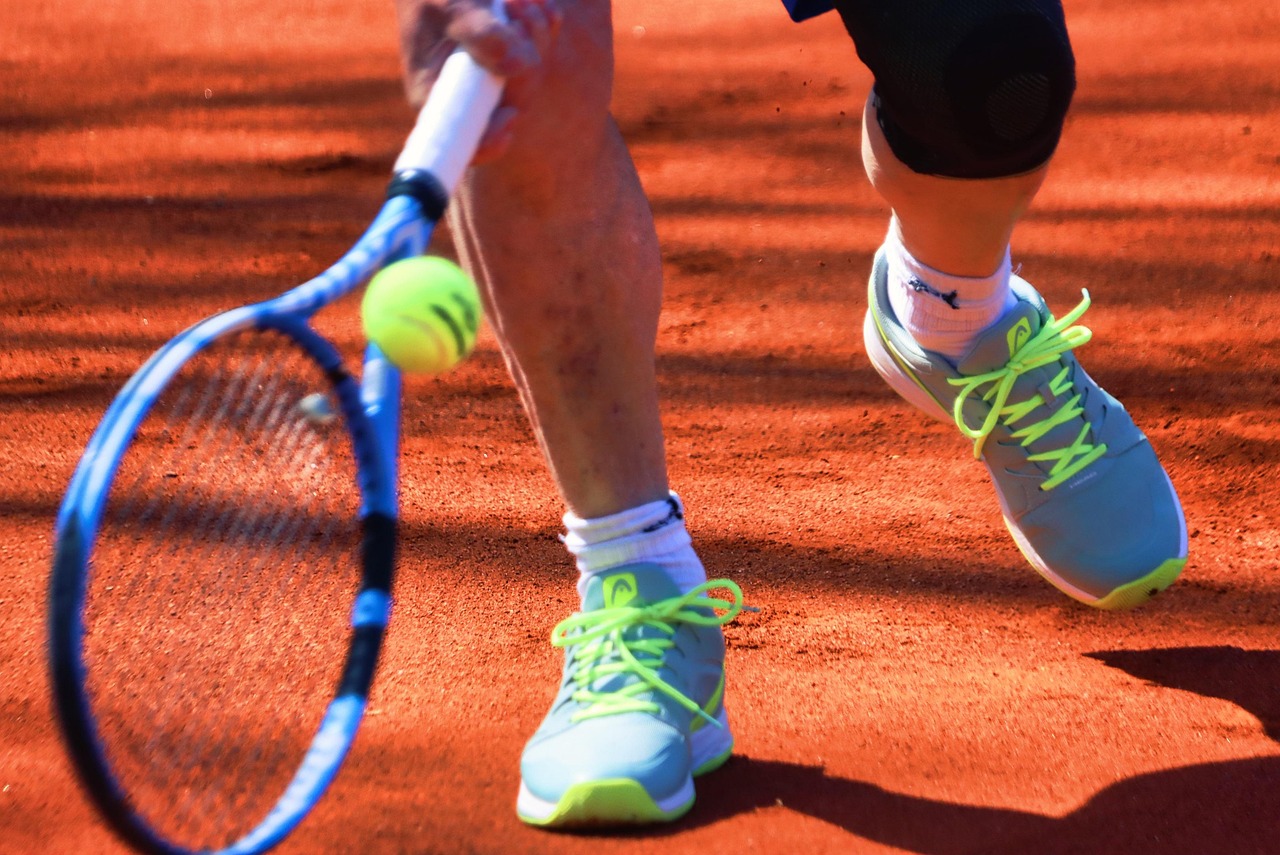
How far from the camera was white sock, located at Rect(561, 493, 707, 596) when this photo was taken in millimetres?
1518

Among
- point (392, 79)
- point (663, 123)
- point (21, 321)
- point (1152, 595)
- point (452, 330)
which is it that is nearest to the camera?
point (452, 330)

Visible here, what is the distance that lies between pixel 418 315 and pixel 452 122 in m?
0.23

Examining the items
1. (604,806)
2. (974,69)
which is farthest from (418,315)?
(974,69)

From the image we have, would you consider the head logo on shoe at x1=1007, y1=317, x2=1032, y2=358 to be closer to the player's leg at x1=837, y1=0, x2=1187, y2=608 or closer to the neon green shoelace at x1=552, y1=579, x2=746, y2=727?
the player's leg at x1=837, y1=0, x2=1187, y2=608

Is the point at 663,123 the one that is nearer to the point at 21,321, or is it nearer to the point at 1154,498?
the point at 21,321

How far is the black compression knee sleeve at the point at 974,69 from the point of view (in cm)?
148

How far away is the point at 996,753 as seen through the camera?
1.49 m

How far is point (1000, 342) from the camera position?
1.72m

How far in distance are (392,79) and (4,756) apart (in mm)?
3507

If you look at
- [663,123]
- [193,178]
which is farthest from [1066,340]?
[193,178]

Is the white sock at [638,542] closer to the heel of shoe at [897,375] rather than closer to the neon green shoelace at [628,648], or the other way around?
the neon green shoelace at [628,648]

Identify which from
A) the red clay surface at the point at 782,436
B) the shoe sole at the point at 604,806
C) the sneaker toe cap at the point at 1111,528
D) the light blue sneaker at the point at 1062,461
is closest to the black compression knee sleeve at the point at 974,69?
the light blue sneaker at the point at 1062,461

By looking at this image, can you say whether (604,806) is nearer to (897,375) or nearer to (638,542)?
(638,542)

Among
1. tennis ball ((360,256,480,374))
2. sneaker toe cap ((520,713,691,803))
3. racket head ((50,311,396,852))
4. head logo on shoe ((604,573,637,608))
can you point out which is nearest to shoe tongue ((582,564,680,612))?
head logo on shoe ((604,573,637,608))
